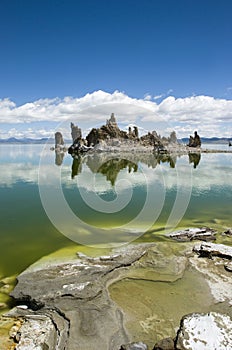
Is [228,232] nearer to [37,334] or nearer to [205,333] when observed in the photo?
[205,333]

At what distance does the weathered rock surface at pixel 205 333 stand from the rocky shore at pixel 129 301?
0.03 meters

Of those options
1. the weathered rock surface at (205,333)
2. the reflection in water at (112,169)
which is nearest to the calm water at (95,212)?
the reflection in water at (112,169)

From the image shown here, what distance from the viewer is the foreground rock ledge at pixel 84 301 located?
825 centimetres

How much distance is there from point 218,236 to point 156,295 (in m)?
8.24

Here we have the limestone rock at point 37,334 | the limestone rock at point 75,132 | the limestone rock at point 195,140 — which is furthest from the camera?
the limestone rock at point 195,140

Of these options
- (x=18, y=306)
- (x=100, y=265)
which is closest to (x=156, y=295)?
(x=100, y=265)

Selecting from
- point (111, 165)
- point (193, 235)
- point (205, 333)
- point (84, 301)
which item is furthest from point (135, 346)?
point (111, 165)

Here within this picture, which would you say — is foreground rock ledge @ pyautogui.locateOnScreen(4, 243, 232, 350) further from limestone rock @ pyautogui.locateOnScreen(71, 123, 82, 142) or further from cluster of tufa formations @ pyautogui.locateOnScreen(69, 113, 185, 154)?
limestone rock @ pyautogui.locateOnScreen(71, 123, 82, 142)

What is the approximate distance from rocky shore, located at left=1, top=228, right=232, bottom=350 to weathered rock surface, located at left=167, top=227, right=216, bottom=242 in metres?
1.66

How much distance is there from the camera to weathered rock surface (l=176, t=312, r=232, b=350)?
7.57 meters

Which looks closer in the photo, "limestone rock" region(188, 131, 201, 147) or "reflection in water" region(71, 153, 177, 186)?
"reflection in water" region(71, 153, 177, 186)

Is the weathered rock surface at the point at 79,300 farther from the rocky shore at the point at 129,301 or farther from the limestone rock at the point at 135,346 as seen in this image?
the limestone rock at the point at 135,346

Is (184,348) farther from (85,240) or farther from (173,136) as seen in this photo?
(173,136)

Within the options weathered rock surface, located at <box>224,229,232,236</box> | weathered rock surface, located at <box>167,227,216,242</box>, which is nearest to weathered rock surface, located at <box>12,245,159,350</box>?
weathered rock surface, located at <box>167,227,216,242</box>
